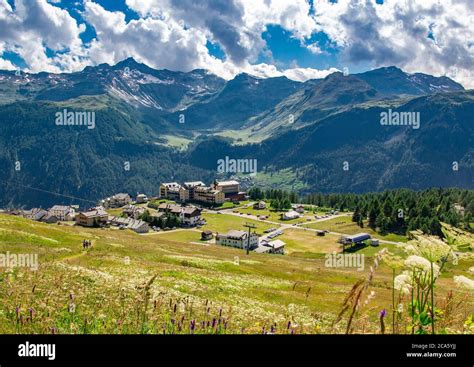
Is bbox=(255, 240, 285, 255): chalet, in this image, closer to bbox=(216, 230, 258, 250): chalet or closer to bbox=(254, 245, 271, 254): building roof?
bbox=(254, 245, 271, 254): building roof

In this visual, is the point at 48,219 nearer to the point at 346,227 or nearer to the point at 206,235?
the point at 206,235

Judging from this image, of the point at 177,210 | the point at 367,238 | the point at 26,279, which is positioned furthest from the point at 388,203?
the point at 26,279

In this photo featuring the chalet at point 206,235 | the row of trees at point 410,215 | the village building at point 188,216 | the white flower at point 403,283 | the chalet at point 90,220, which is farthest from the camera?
the village building at point 188,216

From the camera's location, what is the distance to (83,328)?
7559 millimetres

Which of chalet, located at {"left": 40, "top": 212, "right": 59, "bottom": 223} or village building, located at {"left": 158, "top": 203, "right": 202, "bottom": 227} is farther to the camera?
chalet, located at {"left": 40, "top": 212, "right": 59, "bottom": 223}

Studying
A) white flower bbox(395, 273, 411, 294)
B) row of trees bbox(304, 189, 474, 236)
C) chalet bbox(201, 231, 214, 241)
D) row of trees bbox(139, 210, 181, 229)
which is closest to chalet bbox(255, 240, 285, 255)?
chalet bbox(201, 231, 214, 241)

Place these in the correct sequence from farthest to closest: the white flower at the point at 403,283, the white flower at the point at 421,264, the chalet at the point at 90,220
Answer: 1. the chalet at the point at 90,220
2. the white flower at the point at 403,283
3. the white flower at the point at 421,264

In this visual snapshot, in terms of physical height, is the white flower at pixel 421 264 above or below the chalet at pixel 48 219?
above

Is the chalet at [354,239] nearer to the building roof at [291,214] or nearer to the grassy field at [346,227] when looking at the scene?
the grassy field at [346,227]

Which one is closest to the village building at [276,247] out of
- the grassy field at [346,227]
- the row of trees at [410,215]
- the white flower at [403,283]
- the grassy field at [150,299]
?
the grassy field at [346,227]

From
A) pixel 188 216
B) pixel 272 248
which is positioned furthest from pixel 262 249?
pixel 188 216

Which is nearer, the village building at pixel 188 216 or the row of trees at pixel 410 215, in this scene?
the row of trees at pixel 410 215

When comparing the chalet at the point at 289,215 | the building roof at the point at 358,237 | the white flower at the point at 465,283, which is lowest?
the building roof at the point at 358,237

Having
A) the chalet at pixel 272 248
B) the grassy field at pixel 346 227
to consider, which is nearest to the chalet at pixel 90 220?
the chalet at pixel 272 248
